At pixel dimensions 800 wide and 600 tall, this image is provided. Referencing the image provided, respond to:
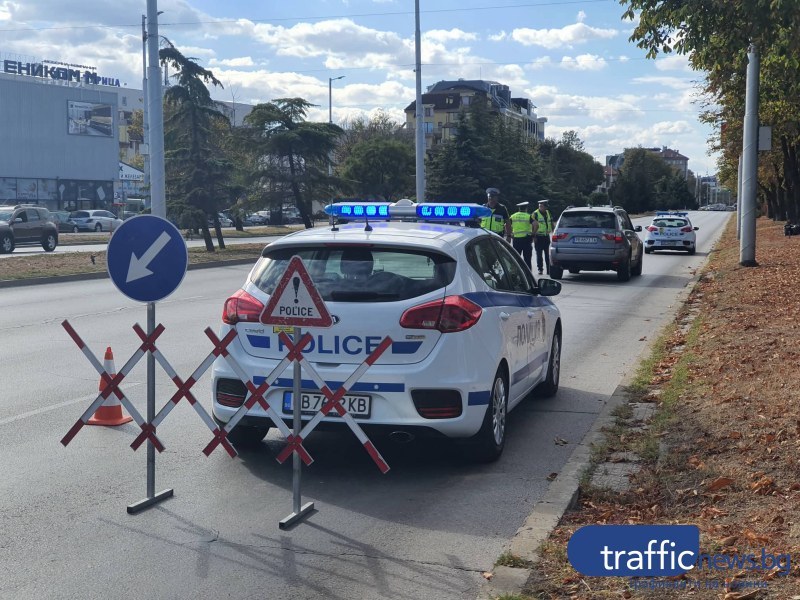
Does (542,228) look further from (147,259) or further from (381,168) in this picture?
(381,168)

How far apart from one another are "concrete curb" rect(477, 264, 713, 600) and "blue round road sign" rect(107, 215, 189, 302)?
97.2 inches

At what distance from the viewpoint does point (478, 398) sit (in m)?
6.88

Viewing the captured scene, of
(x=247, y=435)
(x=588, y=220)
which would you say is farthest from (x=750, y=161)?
(x=247, y=435)

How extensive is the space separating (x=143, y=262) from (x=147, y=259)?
1.1 inches

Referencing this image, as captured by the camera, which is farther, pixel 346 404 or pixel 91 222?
pixel 91 222

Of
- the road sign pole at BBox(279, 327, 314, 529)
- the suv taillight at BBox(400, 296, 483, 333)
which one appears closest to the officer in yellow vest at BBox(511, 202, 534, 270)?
the suv taillight at BBox(400, 296, 483, 333)

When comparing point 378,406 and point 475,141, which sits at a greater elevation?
point 475,141

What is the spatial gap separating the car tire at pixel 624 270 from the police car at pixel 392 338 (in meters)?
17.0

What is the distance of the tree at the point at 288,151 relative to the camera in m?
45.3

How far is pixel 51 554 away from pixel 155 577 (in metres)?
0.66

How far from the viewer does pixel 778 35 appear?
15.5 metres

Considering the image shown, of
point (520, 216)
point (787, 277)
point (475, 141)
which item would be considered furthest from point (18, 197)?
point (787, 277)

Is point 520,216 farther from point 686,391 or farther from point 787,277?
point 686,391

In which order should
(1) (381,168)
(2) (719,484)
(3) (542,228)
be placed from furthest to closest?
(1) (381,168) < (3) (542,228) < (2) (719,484)
